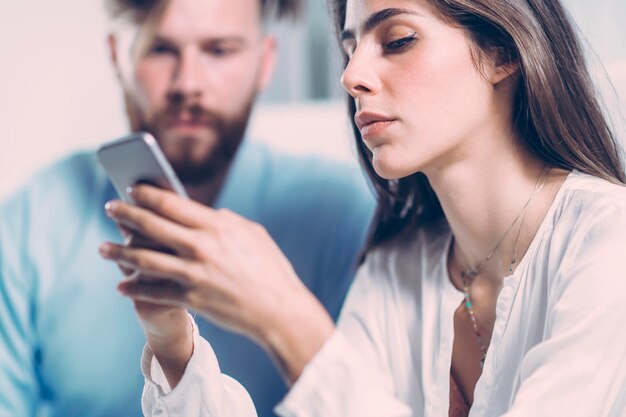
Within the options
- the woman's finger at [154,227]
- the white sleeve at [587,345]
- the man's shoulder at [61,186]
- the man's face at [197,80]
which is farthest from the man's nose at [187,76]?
the white sleeve at [587,345]

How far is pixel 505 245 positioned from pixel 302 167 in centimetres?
51

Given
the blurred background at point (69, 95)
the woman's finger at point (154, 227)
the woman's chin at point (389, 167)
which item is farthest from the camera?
the blurred background at point (69, 95)

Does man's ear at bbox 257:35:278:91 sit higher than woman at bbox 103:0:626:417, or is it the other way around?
man's ear at bbox 257:35:278:91

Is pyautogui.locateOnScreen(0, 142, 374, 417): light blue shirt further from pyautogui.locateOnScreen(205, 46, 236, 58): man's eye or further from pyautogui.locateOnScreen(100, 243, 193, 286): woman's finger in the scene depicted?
pyautogui.locateOnScreen(100, 243, 193, 286): woman's finger

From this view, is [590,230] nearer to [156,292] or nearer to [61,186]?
[156,292]

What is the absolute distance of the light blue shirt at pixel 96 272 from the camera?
3.72 feet

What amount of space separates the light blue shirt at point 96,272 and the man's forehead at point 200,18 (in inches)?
8.3

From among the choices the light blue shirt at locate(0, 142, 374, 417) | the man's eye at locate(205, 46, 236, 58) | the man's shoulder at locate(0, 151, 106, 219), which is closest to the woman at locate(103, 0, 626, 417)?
the light blue shirt at locate(0, 142, 374, 417)

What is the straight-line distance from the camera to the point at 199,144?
1.25m

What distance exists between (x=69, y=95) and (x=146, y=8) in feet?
0.82

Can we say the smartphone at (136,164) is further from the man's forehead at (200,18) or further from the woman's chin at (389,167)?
the man's forehead at (200,18)

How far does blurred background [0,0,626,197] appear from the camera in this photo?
1348mm

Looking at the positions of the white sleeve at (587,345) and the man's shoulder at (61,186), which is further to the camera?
the man's shoulder at (61,186)

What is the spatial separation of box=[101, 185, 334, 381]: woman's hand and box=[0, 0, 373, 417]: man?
522 mm
